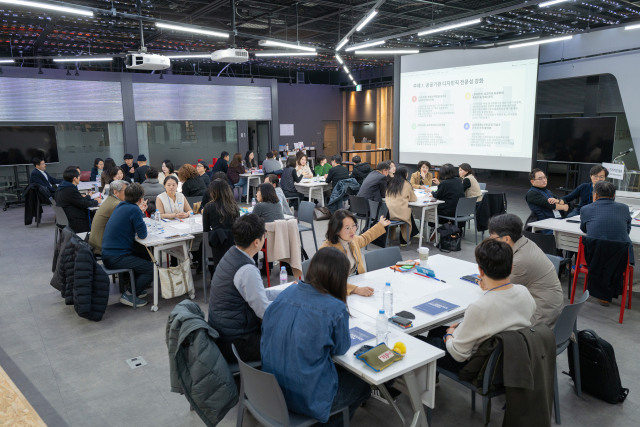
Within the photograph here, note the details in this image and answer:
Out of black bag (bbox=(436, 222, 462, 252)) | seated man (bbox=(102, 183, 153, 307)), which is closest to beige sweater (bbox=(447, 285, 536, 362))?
seated man (bbox=(102, 183, 153, 307))

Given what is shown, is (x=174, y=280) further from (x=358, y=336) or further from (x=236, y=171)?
(x=236, y=171)

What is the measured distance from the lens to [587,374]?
123 inches

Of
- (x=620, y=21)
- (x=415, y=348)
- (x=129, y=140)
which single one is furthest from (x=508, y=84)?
(x=129, y=140)

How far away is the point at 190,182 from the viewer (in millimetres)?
6797

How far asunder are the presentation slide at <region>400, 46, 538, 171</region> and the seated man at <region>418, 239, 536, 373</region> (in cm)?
783

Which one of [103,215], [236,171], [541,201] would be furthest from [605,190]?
[236,171]

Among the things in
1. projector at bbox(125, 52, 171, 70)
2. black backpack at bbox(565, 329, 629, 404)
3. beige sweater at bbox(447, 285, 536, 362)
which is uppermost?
projector at bbox(125, 52, 171, 70)

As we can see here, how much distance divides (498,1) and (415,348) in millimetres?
8910

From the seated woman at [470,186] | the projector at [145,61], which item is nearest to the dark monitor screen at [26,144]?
the projector at [145,61]

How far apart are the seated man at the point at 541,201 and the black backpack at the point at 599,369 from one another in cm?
267

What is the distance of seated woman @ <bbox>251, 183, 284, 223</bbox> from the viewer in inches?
204

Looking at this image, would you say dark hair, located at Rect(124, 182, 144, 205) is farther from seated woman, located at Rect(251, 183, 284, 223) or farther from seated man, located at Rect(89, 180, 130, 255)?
seated woman, located at Rect(251, 183, 284, 223)

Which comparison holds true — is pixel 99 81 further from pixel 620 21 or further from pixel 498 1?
pixel 620 21

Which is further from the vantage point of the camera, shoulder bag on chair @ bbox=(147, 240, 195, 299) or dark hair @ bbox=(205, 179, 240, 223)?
dark hair @ bbox=(205, 179, 240, 223)
